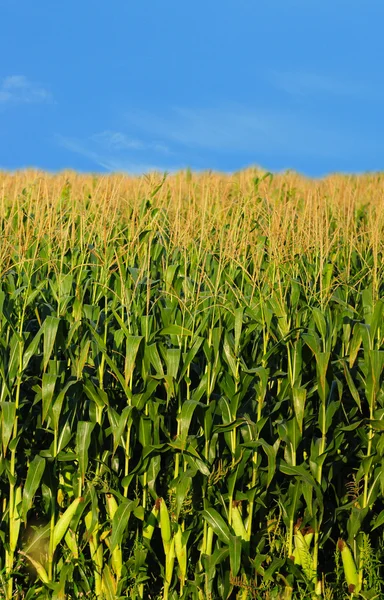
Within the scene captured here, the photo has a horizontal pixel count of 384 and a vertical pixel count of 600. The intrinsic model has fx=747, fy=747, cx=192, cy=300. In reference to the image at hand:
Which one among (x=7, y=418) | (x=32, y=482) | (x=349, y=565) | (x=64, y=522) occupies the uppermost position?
(x=7, y=418)

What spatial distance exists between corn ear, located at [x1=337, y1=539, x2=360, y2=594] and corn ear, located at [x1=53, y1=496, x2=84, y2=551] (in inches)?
82.4

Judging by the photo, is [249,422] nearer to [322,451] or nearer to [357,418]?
[322,451]

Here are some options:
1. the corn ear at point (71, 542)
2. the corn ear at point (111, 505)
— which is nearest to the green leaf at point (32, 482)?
the corn ear at point (71, 542)

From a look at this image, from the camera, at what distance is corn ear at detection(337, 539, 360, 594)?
5.93 metres

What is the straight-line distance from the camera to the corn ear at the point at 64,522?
5738 mm

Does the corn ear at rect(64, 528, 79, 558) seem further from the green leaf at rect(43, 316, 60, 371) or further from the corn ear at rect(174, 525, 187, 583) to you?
the green leaf at rect(43, 316, 60, 371)

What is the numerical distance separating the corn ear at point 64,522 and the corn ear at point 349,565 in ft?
6.87

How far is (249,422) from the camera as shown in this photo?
221 inches

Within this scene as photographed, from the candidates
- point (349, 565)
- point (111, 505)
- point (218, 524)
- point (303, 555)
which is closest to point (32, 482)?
point (111, 505)

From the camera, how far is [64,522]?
5734 mm

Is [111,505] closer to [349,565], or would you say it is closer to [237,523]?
[237,523]

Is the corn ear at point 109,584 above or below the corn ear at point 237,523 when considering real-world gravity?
below

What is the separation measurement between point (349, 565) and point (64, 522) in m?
2.28

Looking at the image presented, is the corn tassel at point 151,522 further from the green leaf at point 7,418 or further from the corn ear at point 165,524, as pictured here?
the green leaf at point 7,418
